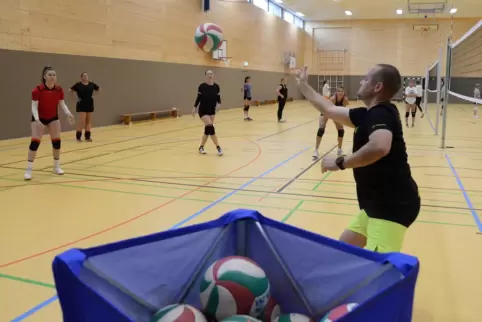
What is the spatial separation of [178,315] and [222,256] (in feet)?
1.85

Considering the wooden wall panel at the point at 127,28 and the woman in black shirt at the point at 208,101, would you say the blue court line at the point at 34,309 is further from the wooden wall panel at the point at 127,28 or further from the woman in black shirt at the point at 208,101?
the wooden wall panel at the point at 127,28

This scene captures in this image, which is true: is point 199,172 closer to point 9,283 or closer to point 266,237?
point 9,283

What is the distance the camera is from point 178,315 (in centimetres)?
204

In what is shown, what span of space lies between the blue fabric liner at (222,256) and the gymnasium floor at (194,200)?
1276 mm

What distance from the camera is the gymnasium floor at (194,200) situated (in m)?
3.75

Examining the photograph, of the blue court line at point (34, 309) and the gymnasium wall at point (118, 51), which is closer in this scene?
the blue court line at point (34, 309)

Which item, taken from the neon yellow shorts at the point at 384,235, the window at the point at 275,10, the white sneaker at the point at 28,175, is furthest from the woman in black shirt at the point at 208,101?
the window at the point at 275,10

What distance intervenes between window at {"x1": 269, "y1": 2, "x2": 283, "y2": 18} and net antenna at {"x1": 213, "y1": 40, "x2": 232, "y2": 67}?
8.39m

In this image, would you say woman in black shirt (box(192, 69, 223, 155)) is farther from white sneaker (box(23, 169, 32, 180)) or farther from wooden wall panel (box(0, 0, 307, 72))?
wooden wall panel (box(0, 0, 307, 72))

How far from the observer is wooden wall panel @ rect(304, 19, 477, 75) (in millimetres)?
34906

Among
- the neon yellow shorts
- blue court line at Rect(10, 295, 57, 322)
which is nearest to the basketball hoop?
the neon yellow shorts

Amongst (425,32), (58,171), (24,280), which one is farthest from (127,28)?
(425,32)

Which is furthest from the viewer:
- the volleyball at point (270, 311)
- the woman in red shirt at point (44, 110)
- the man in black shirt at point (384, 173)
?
the woman in red shirt at point (44, 110)

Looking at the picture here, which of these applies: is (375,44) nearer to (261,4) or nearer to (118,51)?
(261,4)
